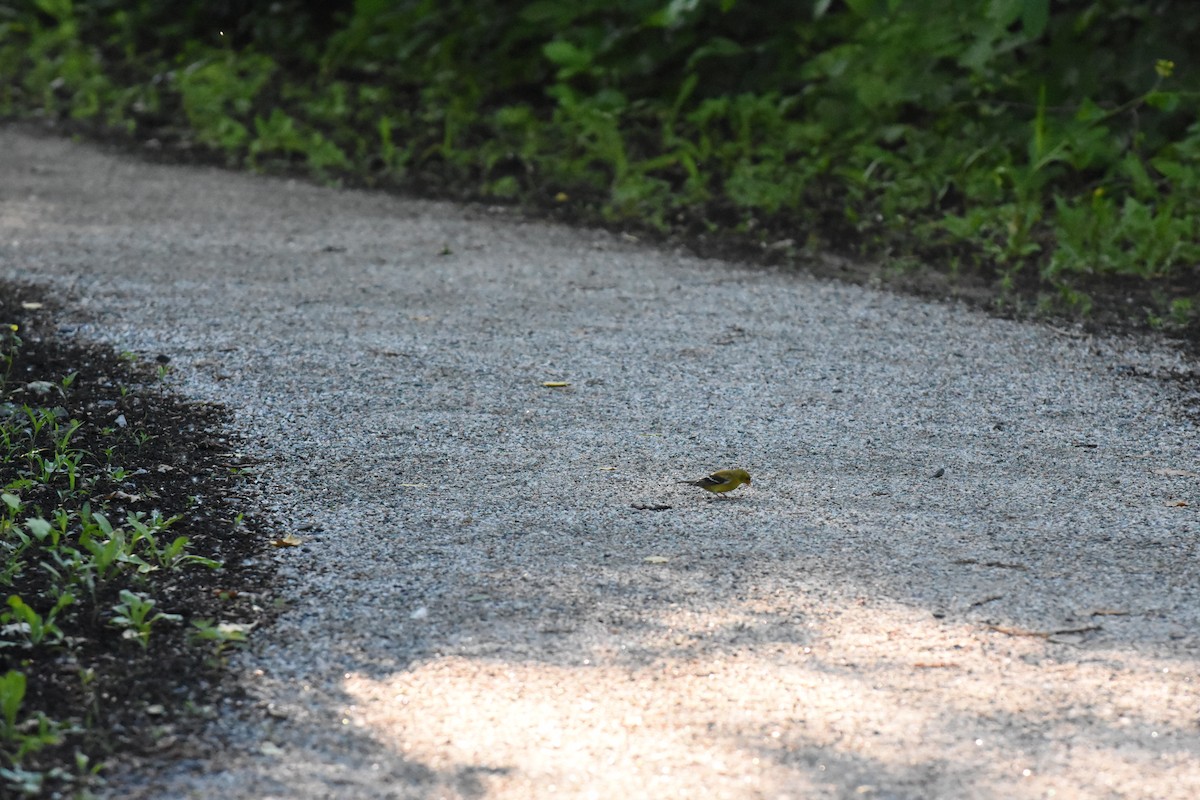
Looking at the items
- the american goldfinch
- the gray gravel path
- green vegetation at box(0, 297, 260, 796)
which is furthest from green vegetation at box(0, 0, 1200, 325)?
green vegetation at box(0, 297, 260, 796)

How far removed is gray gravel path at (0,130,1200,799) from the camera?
218 centimetres

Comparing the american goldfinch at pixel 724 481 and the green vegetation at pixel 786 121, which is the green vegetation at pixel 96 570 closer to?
the american goldfinch at pixel 724 481

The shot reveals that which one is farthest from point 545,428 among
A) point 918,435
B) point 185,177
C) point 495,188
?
point 185,177

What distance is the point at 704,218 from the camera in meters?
6.23

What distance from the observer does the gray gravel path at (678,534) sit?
2.18 m

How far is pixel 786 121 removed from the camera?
7.13 m

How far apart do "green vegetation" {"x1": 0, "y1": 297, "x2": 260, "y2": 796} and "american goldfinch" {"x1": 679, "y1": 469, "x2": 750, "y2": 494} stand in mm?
1067

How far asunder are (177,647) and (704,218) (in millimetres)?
4179

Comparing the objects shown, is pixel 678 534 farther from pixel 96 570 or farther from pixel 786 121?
pixel 786 121

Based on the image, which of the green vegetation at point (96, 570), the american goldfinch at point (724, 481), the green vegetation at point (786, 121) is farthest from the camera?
the green vegetation at point (786, 121)

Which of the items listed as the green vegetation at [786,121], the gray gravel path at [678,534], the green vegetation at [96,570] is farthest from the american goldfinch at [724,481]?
the green vegetation at [786,121]

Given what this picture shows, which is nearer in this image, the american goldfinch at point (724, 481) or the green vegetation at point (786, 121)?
the american goldfinch at point (724, 481)

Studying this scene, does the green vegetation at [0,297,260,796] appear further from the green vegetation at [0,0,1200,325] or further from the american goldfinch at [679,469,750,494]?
the green vegetation at [0,0,1200,325]

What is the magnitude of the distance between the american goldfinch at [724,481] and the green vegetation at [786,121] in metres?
2.24
